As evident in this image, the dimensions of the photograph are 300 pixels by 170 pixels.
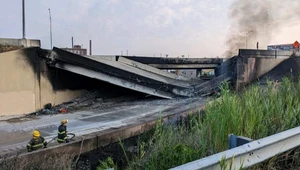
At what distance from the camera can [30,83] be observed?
11.7 meters

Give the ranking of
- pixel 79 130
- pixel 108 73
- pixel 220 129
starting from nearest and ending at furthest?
pixel 220 129 → pixel 79 130 → pixel 108 73

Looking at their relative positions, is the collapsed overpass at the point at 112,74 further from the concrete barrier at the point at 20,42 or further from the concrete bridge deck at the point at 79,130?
the concrete bridge deck at the point at 79,130

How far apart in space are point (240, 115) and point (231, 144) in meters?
0.73

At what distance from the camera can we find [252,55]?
1364 cm

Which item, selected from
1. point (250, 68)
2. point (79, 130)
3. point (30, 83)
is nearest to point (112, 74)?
point (30, 83)

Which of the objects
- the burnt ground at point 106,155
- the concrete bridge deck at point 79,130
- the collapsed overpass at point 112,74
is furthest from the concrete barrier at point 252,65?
the burnt ground at point 106,155

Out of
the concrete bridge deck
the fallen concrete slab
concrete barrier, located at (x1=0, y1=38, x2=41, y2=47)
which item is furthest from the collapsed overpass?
the concrete bridge deck

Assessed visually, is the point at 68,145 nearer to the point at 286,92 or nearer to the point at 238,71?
the point at 286,92

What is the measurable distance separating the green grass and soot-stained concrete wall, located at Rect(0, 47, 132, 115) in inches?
376

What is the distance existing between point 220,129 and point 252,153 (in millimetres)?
651

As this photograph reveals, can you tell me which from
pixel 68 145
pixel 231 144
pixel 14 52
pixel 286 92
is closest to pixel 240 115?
pixel 231 144

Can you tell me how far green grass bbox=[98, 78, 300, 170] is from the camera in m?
2.54

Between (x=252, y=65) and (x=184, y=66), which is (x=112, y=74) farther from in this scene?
(x=184, y=66)

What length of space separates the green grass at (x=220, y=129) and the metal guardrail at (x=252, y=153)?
1.40 ft
